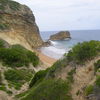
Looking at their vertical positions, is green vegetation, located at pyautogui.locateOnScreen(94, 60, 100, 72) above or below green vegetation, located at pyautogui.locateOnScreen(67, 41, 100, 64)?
below

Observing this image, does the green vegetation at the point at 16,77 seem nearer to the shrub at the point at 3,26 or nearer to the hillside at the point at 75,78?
the hillside at the point at 75,78

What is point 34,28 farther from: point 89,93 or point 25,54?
point 89,93

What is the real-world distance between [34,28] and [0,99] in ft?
195

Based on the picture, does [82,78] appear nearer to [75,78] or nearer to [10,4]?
[75,78]

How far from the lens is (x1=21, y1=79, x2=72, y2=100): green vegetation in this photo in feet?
44.3

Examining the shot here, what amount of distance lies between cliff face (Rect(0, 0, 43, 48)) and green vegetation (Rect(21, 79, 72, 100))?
40299 mm

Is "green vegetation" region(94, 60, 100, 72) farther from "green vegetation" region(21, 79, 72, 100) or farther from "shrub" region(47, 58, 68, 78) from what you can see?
"shrub" region(47, 58, 68, 78)

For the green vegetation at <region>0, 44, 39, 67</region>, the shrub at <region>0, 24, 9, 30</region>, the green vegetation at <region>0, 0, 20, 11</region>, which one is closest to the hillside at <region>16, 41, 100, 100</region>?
the green vegetation at <region>0, 44, 39, 67</region>

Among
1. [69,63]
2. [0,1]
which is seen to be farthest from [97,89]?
[0,1]

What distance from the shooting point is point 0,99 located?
1708 cm

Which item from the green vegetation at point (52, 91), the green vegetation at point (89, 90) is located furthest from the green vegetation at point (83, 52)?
the green vegetation at point (89, 90)

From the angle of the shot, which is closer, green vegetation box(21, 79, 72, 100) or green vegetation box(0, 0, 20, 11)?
green vegetation box(21, 79, 72, 100)

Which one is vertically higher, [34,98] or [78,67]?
[78,67]

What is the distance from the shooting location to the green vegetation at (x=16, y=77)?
2351cm
